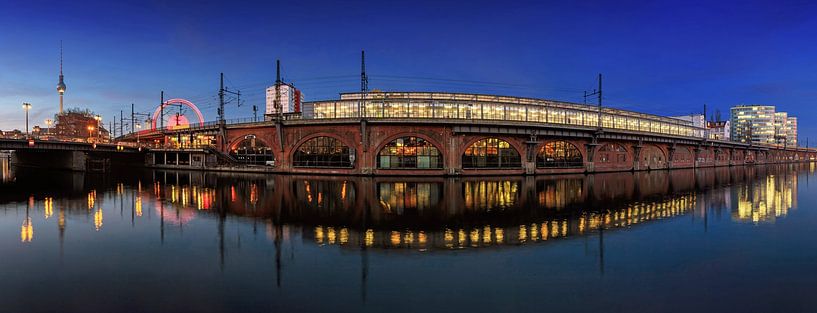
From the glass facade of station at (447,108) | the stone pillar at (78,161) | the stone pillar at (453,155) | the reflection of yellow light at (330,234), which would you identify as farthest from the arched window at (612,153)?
the stone pillar at (78,161)

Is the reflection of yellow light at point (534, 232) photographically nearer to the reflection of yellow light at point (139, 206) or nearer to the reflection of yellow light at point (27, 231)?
the reflection of yellow light at point (27, 231)

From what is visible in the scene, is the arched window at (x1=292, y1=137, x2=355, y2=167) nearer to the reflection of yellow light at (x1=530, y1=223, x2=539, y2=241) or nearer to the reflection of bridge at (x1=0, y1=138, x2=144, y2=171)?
the reflection of bridge at (x1=0, y1=138, x2=144, y2=171)

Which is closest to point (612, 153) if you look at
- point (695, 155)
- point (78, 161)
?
point (695, 155)

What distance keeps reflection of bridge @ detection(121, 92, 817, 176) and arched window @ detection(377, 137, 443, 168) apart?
13cm

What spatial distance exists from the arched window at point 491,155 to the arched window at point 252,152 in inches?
1160

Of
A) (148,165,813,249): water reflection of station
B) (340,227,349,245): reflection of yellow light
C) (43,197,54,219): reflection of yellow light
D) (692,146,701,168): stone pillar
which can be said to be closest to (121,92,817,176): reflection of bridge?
(692,146,701,168): stone pillar

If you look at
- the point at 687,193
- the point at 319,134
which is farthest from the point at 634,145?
the point at 319,134

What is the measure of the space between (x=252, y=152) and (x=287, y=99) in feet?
40.1

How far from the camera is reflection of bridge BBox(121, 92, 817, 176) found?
50031mm

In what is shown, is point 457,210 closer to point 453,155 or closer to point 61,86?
point 453,155

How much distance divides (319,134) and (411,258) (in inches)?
1665

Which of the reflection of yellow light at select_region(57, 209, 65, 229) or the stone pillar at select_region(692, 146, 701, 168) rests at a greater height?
the stone pillar at select_region(692, 146, 701, 168)

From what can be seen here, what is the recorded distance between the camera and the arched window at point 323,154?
5153 centimetres

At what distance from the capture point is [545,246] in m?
13.9
